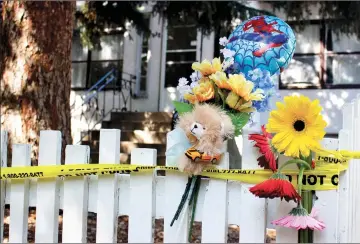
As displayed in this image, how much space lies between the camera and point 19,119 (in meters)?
5.20

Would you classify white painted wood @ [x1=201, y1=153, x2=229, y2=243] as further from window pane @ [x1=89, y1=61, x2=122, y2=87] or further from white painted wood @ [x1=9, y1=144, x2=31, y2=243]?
window pane @ [x1=89, y1=61, x2=122, y2=87]

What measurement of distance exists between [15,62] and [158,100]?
7.19 m

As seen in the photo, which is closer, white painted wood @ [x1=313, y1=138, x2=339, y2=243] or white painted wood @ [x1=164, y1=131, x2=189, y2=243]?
white painted wood @ [x1=313, y1=138, x2=339, y2=243]

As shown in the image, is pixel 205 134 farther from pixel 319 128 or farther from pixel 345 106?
pixel 345 106

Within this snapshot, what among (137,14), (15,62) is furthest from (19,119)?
(137,14)

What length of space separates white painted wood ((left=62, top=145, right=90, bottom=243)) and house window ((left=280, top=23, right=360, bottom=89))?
957cm

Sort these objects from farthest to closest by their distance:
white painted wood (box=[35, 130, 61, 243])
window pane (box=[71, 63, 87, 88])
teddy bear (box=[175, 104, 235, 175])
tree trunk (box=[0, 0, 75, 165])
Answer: window pane (box=[71, 63, 87, 88])
tree trunk (box=[0, 0, 75, 165])
white painted wood (box=[35, 130, 61, 243])
teddy bear (box=[175, 104, 235, 175])

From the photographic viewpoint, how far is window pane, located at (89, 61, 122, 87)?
43.7 feet

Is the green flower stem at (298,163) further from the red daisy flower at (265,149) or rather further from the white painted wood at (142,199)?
the white painted wood at (142,199)

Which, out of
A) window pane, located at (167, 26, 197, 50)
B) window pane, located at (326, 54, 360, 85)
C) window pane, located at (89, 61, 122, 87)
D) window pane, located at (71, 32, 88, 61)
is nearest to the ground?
window pane, located at (326, 54, 360, 85)

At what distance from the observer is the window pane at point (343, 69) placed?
1131cm

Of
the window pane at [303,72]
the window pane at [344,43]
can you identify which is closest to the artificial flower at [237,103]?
the window pane at [303,72]

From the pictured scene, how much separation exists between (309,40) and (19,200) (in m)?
10.3

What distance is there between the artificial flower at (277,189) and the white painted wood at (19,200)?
1364mm
